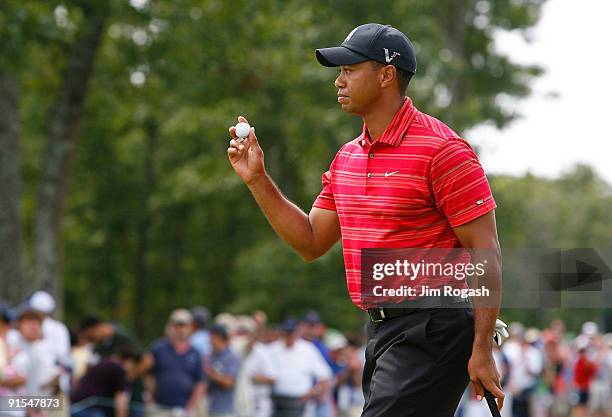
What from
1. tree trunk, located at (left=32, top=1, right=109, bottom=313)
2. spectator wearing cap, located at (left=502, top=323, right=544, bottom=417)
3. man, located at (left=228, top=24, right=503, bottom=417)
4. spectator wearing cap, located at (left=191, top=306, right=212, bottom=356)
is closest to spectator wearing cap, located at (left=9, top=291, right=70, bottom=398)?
spectator wearing cap, located at (left=191, top=306, right=212, bottom=356)

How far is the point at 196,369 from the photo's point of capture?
14727mm

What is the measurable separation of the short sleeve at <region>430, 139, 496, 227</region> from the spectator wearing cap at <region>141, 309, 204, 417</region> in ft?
32.9

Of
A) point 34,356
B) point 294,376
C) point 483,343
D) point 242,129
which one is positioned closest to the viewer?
point 483,343

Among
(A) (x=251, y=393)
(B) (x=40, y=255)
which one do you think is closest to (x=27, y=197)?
(B) (x=40, y=255)

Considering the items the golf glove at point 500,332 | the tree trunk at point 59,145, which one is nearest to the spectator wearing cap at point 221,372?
the tree trunk at point 59,145

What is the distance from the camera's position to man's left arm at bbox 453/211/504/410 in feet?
15.6

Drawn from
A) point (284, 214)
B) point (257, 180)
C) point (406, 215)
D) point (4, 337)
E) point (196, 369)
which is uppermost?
point (257, 180)

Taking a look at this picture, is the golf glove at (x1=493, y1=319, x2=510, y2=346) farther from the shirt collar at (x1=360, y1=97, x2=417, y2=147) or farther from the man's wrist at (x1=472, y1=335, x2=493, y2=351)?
the shirt collar at (x1=360, y1=97, x2=417, y2=147)

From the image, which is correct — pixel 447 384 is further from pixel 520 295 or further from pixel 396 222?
pixel 520 295

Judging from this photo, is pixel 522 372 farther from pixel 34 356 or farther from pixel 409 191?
pixel 409 191

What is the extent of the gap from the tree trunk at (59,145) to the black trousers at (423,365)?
1446 centimetres

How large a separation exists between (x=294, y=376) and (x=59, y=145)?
5564 millimetres

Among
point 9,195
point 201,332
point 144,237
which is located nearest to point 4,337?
point 201,332

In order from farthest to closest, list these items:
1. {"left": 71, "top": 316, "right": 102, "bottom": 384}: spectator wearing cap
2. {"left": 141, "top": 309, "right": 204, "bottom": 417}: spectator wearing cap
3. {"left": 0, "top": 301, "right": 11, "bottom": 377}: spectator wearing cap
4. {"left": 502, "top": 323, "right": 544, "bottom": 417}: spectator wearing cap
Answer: {"left": 502, "top": 323, "right": 544, "bottom": 417}: spectator wearing cap < {"left": 141, "top": 309, "right": 204, "bottom": 417}: spectator wearing cap < {"left": 71, "top": 316, "right": 102, "bottom": 384}: spectator wearing cap < {"left": 0, "top": 301, "right": 11, "bottom": 377}: spectator wearing cap
